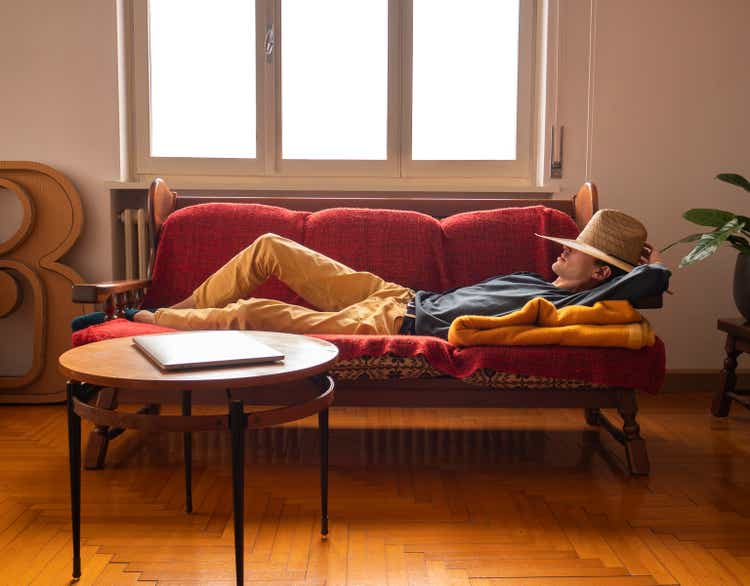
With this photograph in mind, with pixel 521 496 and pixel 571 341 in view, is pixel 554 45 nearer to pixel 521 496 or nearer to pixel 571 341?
pixel 571 341

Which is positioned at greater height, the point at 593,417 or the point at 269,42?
the point at 269,42

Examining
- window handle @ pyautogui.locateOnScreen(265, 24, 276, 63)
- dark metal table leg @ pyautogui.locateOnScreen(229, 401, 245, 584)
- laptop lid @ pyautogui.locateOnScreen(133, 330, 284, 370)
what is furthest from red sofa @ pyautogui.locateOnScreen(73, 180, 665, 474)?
dark metal table leg @ pyautogui.locateOnScreen(229, 401, 245, 584)

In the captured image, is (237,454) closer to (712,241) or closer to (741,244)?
(712,241)

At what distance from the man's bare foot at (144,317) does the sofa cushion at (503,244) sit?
1.18 meters

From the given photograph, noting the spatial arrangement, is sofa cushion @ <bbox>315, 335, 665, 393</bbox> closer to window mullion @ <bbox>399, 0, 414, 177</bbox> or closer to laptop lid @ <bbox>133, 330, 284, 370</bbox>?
laptop lid @ <bbox>133, 330, 284, 370</bbox>

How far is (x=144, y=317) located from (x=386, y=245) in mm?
989

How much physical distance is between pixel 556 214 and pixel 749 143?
1.24m

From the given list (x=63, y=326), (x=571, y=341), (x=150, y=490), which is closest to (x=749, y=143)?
(x=571, y=341)

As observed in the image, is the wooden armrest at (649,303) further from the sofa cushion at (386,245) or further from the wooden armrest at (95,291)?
the wooden armrest at (95,291)

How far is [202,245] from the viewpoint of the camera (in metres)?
2.87

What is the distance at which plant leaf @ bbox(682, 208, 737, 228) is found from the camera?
283 cm

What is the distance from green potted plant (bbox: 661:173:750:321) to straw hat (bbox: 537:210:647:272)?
0.30m

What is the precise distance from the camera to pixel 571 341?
2.22 m

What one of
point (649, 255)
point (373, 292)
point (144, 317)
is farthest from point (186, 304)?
point (649, 255)
